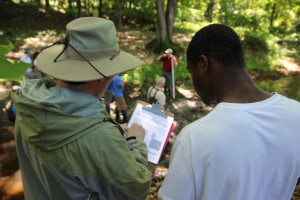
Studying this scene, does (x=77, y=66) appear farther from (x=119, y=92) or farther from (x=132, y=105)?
(x=132, y=105)

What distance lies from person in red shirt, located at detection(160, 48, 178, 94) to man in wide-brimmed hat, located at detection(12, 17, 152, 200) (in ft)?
23.9

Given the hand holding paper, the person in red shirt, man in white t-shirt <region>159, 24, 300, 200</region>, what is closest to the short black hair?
man in white t-shirt <region>159, 24, 300, 200</region>

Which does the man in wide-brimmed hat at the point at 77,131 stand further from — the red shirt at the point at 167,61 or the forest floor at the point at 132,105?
the red shirt at the point at 167,61

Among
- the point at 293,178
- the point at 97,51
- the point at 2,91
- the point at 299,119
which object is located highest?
the point at 97,51

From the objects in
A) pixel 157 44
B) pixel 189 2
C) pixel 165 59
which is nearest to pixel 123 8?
pixel 189 2

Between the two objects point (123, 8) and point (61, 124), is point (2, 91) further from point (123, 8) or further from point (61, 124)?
point (123, 8)

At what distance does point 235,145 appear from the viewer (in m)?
1.31

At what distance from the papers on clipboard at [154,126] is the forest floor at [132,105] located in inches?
100

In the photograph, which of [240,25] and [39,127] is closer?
[39,127]

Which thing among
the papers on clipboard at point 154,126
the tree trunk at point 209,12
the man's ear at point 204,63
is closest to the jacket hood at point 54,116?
the man's ear at point 204,63

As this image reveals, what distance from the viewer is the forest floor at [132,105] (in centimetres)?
532

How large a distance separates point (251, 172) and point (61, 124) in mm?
846

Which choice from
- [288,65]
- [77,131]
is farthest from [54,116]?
[288,65]

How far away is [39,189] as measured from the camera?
165 centimetres
